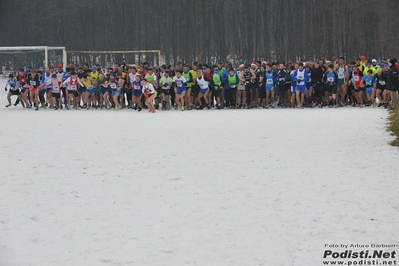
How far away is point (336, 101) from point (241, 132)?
9.63m

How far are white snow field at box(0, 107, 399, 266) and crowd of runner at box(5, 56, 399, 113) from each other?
22.7 ft

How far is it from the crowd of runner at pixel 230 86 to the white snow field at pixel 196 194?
22.7ft

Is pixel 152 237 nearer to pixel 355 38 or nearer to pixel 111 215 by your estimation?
pixel 111 215

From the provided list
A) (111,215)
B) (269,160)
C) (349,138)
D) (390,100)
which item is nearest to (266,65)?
(390,100)

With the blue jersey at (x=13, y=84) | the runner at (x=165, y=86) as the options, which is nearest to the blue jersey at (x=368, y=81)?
the runner at (x=165, y=86)

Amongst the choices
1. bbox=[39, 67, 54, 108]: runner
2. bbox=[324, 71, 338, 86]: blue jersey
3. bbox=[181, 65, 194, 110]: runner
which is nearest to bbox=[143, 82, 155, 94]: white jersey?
bbox=[181, 65, 194, 110]: runner

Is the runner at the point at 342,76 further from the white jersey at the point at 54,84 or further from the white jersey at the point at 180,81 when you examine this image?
the white jersey at the point at 54,84

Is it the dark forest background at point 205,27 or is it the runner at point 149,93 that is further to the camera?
the dark forest background at point 205,27

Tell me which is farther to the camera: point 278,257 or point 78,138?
point 78,138

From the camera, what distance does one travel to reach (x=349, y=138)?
787 inches

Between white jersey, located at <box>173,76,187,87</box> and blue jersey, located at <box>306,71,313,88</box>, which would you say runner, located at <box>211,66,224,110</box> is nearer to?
white jersey, located at <box>173,76,187,87</box>

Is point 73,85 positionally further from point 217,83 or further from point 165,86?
point 217,83

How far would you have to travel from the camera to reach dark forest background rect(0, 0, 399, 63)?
5706 cm

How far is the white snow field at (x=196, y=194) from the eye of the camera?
10.3 metres
